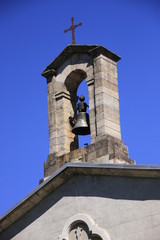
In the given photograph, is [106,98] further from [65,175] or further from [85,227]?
[85,227]

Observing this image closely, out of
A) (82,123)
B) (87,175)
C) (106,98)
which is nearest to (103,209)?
(87,175)

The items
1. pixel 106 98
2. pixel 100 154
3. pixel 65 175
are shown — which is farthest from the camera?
pixel 106 98

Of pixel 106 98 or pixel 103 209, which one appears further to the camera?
pixel 106 98

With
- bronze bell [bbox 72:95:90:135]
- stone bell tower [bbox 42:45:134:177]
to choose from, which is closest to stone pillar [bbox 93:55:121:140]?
stone bell tower [bbox 42:45:134:177]

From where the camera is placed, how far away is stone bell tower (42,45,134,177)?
19.5 metres

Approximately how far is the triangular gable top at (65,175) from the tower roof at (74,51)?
13.1ft

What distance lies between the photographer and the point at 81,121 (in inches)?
806

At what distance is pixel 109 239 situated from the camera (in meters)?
16.6

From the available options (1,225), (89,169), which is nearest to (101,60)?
(89,169)

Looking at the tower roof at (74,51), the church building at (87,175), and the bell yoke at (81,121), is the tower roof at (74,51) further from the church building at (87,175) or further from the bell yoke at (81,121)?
the bell yoke at (81,121)

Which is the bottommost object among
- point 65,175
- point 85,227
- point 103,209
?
point 85,227

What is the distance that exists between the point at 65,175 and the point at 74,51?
444cm

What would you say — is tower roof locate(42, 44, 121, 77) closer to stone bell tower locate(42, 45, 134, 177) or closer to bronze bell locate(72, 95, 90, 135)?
stone bell tower locate(42, 45, 134, 177)

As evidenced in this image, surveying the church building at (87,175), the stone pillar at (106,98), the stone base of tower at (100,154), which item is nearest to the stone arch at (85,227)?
the church building at (87,175)
